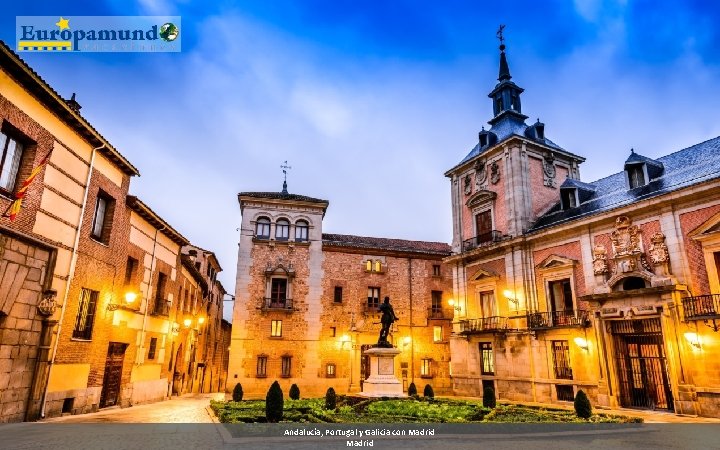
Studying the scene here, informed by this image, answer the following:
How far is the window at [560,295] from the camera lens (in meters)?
22.8

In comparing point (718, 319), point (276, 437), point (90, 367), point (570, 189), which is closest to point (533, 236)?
point (570, 189)

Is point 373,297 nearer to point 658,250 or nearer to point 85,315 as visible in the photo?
point 658,250

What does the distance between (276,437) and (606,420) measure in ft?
33.7

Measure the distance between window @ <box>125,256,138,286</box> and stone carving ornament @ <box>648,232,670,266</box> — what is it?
22.0 metres

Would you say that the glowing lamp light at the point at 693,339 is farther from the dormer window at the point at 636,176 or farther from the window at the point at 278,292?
the window at the point at 278,292

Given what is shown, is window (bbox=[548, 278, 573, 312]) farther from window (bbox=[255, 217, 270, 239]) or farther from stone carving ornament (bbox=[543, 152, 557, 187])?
window (bbox=[255, 217, 270, 239])

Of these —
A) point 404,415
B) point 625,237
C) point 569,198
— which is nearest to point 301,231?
point 569,198

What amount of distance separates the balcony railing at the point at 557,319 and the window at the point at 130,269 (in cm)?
1957

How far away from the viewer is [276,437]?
30.9ft

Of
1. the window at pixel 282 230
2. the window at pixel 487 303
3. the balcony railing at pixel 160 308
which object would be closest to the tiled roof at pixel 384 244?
the window at pixel 282 230

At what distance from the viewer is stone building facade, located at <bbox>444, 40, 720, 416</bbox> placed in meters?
17.2

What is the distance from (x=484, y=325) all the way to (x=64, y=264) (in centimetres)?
2142

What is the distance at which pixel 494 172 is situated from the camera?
28.2 meters

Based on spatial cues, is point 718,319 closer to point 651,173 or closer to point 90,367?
point 651,173
